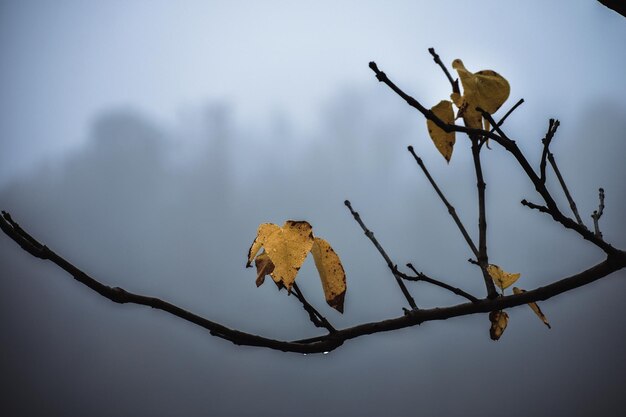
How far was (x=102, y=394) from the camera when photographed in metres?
20.6

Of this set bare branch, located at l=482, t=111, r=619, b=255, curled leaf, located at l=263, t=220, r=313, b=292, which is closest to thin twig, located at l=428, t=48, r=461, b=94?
bare branch, located at l=482, t=111, r=619, b=255

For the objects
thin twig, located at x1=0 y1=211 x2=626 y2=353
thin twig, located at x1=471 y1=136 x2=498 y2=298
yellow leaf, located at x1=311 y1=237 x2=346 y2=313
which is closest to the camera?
thin twig, located at x1=0 y1=211 x2=626 y2=353

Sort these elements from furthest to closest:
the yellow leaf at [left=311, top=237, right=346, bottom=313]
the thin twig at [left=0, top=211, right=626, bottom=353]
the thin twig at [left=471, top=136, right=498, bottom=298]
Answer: the thin twig at [left=471, top=136, right=498, bottom=298], the yellow leaf at [left=311, top=237, right=346, bottom=313], the thin twig at [left=0, top=211, right=626, bottom=353]

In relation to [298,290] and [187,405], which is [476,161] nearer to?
[298,290]

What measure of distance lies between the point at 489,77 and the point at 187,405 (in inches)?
902

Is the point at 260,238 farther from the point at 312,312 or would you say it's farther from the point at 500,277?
the point at 500,277

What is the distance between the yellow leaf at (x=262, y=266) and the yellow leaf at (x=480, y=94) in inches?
10.1

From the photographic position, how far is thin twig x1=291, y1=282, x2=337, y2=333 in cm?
36

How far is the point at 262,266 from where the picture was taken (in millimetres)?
392

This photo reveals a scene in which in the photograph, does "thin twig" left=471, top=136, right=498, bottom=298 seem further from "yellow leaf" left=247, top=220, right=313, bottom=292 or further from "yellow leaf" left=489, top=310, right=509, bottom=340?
"yellow leaf" left=247, top=220, right=313, bottom=292

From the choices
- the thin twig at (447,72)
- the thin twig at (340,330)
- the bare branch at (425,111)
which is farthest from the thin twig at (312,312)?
the thin twig at (447,72)

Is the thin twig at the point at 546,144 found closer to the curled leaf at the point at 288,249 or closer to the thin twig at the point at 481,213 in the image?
the thin twig at the point at 481,213

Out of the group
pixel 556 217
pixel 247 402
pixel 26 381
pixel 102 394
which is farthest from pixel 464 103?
pixel 26 381

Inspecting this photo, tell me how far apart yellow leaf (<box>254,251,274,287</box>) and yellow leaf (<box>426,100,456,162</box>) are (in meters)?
0.22
